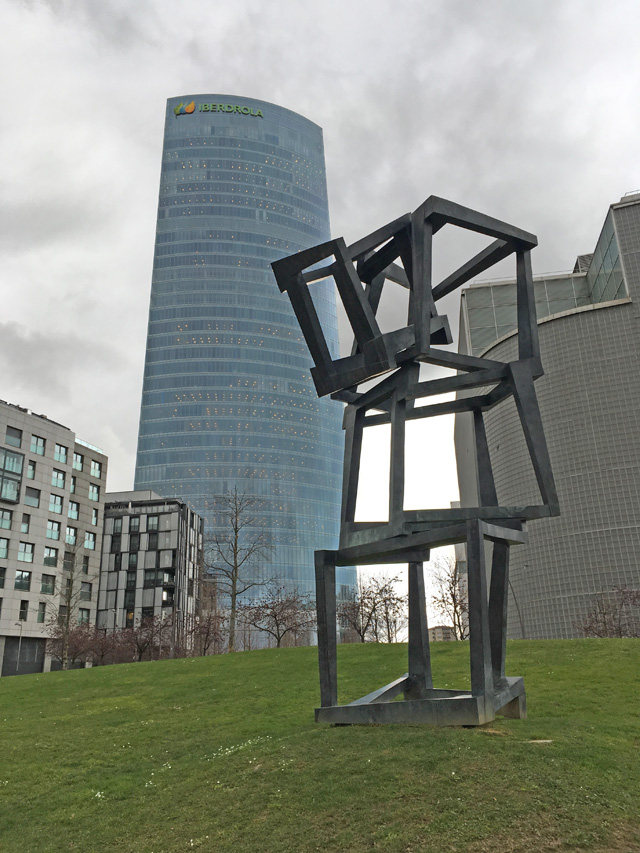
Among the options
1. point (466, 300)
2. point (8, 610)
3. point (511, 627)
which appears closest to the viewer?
point (511, 627)

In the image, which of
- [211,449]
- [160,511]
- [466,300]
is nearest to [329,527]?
[211,449]

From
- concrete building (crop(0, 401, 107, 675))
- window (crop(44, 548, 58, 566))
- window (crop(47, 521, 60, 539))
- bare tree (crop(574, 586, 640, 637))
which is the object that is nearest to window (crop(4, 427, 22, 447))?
concrete building (crop(0, 401, 107, 675))

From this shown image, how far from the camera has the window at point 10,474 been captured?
217 feet

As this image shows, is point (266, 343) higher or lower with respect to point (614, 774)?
higher

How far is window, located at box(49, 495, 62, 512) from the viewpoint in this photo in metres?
72.0

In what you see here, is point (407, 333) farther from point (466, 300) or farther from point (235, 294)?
point (235, 294)

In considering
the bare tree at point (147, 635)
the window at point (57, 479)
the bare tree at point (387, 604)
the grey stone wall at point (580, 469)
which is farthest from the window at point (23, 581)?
the grey stone wall at point (580, 469)

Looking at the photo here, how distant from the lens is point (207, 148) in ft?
557

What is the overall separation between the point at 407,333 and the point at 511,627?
4943 cm

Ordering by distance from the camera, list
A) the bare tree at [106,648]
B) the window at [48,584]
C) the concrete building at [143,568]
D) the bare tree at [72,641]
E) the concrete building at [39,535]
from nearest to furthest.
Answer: the bare tree at [72,641] → the bare tree at [106,648] → the concrete building at [39,535] → the window at [48,584] → the concrete building at [143,568]

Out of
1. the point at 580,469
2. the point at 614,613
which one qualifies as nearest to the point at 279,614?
the point at 614,613

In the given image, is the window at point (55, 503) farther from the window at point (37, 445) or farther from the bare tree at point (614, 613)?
the bare tree at point (614, 613)

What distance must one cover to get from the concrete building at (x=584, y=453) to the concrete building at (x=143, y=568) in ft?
153

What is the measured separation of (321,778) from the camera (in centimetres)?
1134
